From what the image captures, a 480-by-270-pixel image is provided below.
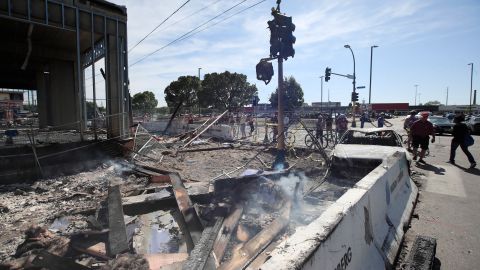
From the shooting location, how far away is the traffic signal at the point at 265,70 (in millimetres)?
9445

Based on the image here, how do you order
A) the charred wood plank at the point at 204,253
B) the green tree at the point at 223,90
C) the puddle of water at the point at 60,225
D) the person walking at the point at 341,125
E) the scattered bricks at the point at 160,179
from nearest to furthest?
the charred wood plank at the point at 204,253
the puddle of water at the point at 60,225
the scattered bricks at the point at 160,179
the person walking at the point at 341,125
the green tree at the point at 223,90

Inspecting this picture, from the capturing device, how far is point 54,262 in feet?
11.8

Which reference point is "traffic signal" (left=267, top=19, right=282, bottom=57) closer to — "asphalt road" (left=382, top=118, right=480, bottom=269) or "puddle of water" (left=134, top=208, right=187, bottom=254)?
"asphalt road" (left=382, top=118, right=480, bottom=269)

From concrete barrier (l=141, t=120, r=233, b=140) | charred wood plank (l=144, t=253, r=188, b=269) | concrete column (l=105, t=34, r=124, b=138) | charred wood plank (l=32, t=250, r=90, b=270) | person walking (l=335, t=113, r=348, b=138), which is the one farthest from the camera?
concrete barrier (l=141, t=120, r=233, b=140)

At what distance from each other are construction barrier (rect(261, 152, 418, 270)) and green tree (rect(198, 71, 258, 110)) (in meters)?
54.8

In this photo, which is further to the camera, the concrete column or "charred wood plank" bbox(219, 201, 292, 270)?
the concrete column

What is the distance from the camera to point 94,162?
36.1 feet

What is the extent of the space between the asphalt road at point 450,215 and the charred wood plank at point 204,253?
269cm

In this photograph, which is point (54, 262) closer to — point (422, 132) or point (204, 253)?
point (204, 253)

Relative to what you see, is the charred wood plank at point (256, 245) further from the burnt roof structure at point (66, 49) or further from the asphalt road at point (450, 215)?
the burnt roof structure at point (66, 49)

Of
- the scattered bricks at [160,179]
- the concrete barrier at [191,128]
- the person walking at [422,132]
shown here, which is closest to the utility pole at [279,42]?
the scattered bricks at [160,179]

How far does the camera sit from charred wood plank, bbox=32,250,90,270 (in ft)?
11.7

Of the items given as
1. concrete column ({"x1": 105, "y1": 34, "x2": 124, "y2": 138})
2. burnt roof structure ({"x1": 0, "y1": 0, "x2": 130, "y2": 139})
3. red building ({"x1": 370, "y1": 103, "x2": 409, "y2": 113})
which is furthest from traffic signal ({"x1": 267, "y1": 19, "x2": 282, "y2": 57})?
red building ({"x1": 370, "y1": 103, "x2": 409, "y2": 113})

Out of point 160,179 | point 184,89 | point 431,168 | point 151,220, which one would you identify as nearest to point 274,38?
point 160,179
